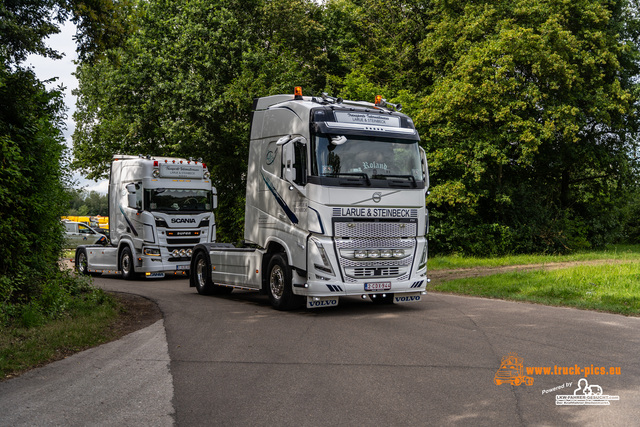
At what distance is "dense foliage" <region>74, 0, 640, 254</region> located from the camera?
2502 centimetres

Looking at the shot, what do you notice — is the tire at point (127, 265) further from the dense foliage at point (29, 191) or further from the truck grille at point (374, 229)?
the truck grille at point (374, 229)

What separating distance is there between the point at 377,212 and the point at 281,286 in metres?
2.34

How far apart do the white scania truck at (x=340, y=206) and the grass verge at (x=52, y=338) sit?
3.37 meters

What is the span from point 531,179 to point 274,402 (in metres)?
26.8

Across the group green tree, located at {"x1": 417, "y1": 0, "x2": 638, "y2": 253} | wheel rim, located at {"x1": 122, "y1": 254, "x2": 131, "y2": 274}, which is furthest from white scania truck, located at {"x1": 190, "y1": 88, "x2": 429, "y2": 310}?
green tree, located at {"x1": 417, "y1": 0, "x2": 638, "y2": 253}

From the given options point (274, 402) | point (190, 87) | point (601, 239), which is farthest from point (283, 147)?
point (601, 239)

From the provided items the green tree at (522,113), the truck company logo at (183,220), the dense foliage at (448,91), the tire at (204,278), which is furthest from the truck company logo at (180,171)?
the green tree at (522,113)

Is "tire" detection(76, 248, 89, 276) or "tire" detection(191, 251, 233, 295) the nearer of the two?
"tire" detection(191, 251, 233, 295)

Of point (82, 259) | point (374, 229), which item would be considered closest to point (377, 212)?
point (374, 229)

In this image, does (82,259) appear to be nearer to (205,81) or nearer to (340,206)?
(205,81)

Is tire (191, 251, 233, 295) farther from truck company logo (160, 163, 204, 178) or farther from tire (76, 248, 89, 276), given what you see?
tire (76, 248, 89, 276)

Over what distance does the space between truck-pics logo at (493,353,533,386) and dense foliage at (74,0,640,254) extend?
18765 mm

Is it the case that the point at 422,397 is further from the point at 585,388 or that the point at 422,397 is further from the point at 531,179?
the point at 531,179

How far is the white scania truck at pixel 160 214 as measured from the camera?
1900 centimetres
